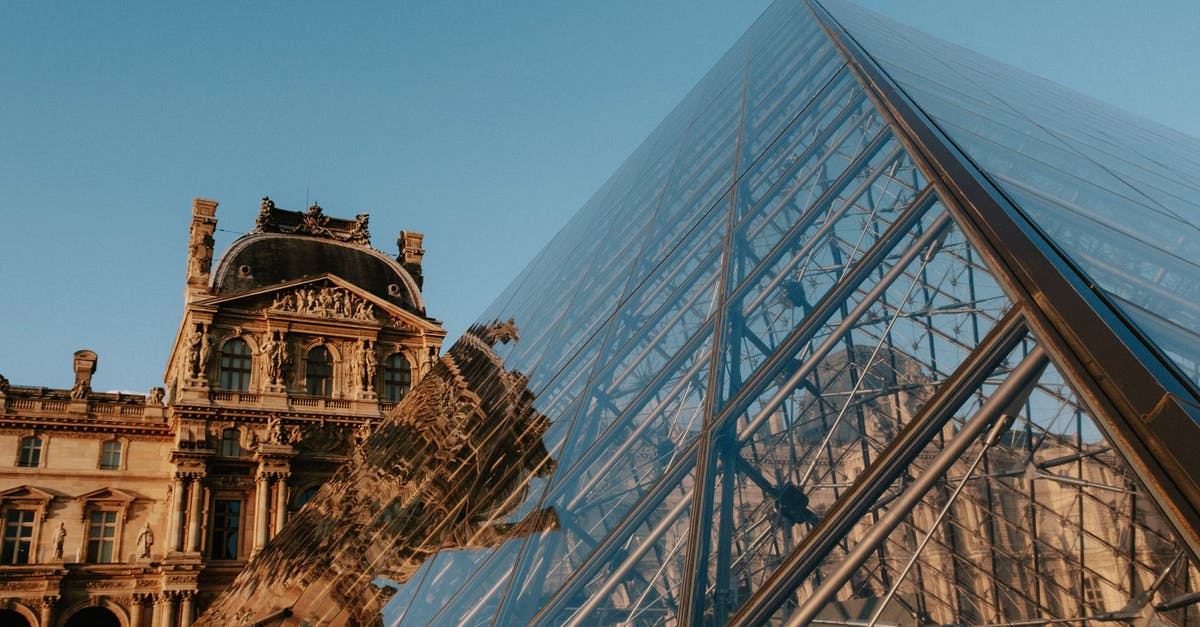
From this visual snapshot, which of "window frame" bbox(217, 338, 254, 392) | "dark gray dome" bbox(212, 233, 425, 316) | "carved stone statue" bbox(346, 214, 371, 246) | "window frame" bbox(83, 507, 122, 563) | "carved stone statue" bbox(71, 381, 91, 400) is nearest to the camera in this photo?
"window frame" bbox(83, 507, 122, 563)

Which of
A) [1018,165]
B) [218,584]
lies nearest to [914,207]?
[1018,165]

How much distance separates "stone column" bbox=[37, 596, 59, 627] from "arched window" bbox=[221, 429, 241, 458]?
673cm

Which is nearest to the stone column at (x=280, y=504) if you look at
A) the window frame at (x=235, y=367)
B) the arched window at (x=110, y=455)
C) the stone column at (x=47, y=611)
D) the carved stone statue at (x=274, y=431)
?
the carved stone statue at (x=274, y=431)

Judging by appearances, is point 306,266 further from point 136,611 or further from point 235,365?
point 136,611

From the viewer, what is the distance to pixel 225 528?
3006 cm

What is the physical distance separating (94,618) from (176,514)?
212 inches

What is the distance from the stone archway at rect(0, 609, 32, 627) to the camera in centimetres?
2875

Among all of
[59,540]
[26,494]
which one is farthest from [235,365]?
[59,540]

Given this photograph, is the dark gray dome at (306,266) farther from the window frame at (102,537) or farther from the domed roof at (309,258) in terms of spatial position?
the window frame at (102,537)

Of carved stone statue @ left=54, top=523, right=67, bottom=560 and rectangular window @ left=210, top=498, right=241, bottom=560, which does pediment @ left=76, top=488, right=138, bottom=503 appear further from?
rectangular window @ left=210, top=498, right=241, bottom=560

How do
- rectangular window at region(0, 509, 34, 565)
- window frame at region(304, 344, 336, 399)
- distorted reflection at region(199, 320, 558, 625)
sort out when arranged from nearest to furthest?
1. distorted reflection at region(199, 320, 558, 625)
2. rectangular window at region(0, 509, 34, 565)
3. window frame at region(304, 344, 336, 399)

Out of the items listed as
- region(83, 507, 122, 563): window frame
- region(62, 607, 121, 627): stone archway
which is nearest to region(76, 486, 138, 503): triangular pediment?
region(83, 507, 122, 563): window frame

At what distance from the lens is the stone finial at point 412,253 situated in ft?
128

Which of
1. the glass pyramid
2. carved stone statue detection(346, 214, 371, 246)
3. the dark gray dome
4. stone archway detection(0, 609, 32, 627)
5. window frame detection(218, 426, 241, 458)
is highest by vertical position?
carved stone statue detection(346, 214, 371, 246)
